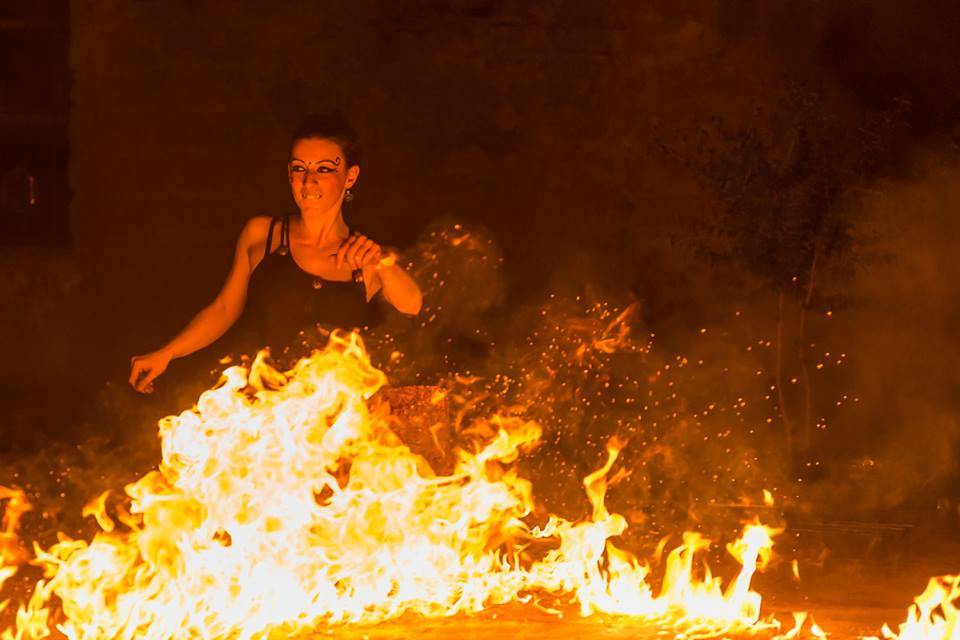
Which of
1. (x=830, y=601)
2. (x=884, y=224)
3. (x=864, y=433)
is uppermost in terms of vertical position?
(x=884, y=224)

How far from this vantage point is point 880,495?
1046 cm

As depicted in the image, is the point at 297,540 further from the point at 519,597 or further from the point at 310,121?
the point at 310,121

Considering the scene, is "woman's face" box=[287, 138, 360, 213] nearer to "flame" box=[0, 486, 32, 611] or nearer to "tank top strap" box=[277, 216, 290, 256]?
"tank top strap" box=[277, 216, 290, 256]

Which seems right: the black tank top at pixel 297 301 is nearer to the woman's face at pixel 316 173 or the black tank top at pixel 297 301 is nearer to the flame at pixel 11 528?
the woman's face at pixel 316 173

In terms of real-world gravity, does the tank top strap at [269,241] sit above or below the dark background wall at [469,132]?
below

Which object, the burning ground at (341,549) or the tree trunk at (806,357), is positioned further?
the tree trunk at (806,357)

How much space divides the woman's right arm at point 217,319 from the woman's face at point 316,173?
293mm

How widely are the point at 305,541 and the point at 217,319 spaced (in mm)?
1226

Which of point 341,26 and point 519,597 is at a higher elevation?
point 341,26

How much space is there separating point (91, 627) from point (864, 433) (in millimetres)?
6466

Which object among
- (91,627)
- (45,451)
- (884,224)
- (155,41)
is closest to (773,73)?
(884,224)

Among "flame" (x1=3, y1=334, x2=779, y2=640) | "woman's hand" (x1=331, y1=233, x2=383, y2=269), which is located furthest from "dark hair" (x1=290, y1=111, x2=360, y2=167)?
"flame" (x1=3, y1=334, x2=779, y2=640)

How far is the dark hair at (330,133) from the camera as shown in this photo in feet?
23.2

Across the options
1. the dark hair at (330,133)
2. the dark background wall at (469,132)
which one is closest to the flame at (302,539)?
the dark hair at (330,133)
